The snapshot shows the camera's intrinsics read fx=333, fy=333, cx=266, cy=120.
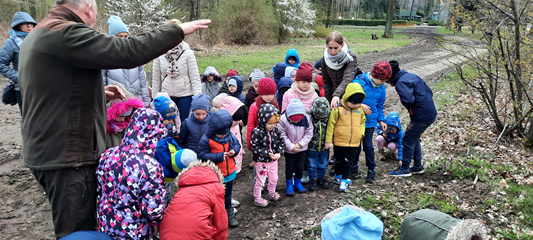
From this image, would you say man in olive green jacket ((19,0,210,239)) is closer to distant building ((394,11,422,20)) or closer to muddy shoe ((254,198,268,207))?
muddy shoe ((254,198,268,207))

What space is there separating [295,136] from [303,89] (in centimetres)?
92

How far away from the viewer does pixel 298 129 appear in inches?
185

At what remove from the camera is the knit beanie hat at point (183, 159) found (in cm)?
314

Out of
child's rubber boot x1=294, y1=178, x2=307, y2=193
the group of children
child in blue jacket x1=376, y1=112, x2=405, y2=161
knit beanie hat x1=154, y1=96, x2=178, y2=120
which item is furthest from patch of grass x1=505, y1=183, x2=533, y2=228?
knit beanie hat x1=154, y1=96, x2=178, y2=120

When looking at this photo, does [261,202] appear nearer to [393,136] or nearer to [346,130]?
[346,130]

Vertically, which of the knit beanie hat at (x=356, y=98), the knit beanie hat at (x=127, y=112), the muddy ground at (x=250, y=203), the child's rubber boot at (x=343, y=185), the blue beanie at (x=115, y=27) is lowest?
the muddy ground at (x=250, y=203)

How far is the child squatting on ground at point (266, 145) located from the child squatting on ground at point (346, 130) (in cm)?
83

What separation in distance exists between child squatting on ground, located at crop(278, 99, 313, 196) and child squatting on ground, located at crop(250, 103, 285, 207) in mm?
182

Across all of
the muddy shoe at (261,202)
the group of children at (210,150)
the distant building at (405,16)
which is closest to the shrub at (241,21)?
the group of children at (210,150)

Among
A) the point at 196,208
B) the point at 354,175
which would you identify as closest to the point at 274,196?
the point at 354,175

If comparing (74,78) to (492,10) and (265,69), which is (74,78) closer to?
(492,10)

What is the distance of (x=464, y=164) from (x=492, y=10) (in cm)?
257

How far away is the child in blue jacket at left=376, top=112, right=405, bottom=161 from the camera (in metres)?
5.87

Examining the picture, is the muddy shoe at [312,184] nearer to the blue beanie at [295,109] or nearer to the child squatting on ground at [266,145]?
the child squatting on ground at [266,145]
